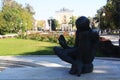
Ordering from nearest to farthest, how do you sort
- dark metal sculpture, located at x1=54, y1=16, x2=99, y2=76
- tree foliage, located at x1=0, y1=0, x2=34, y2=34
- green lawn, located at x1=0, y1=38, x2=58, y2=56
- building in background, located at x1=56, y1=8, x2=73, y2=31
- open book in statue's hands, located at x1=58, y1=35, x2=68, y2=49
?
dark metal sculpture, located at x1=54, y1=16, x2=99, y2=76 < open book in statue's hands, located at x1=58, y1=35, x2=68, y2=49 < green lawn, located at x1=0, y1=38, x2=58, y2=56 < tree foliage, located at x1=0, y1=0, x2=34, y2=34 < building in background, located at x1=56, y1=8, x2=73, y2=31

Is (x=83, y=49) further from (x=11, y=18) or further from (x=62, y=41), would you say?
(x=11, y=18)

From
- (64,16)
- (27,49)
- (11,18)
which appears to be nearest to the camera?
(27,49)

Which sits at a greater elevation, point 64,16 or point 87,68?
point 64,16

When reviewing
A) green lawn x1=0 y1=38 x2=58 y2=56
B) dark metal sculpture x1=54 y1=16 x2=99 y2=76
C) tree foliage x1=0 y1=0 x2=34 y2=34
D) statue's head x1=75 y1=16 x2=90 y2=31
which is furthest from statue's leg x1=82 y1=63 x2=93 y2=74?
tree foliage x1=0 y1=0 x2=34 y2=34

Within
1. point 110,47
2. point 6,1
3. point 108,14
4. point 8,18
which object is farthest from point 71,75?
point 6,1

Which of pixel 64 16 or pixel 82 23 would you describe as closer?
pixel 82 23

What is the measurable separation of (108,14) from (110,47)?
58.5 feet

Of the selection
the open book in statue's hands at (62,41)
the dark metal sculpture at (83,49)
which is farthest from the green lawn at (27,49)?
the dark metal sculpture at (83,49)

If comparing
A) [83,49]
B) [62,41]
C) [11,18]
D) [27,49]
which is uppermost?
[11,18]

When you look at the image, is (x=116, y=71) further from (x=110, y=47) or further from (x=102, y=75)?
(x=110, y=47)

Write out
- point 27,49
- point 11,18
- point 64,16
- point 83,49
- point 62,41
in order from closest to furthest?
point 83,49
point 62,41
point 27,49
point 11,18
point 64,16

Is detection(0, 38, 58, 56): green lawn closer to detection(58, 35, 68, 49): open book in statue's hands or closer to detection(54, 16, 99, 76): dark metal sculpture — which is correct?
detection(58, 35, 68, 49): open book in statue's hands

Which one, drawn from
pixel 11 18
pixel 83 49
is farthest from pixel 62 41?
pixel 11 18

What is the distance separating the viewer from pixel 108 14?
37750 mm
